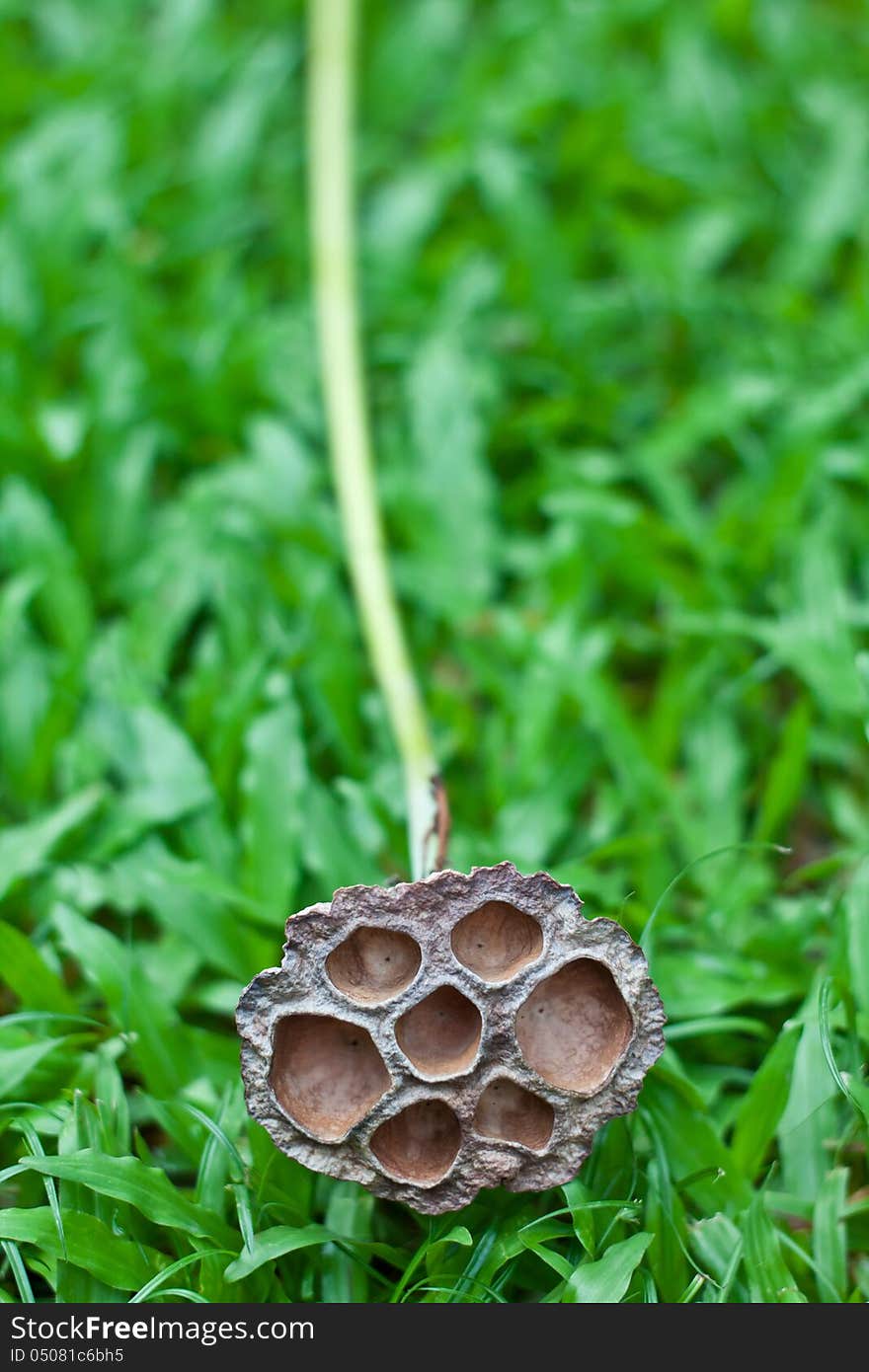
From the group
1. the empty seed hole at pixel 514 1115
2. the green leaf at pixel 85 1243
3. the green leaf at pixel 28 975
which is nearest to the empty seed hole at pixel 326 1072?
the empty seed hole at pixel 514 1115

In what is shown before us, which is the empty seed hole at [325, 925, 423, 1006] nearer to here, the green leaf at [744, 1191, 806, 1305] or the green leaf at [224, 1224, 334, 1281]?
the green leaf at [224, 1224, 334, 1281]

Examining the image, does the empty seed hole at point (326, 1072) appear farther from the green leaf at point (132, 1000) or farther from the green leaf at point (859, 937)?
the green leaf at point (859, 937)

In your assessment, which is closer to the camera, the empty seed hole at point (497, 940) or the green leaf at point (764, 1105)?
the empty seed hole at point (497, 940)

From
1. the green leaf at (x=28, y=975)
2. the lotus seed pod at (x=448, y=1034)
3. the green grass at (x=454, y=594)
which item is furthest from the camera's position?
the green leaf at (x=28, y=975)

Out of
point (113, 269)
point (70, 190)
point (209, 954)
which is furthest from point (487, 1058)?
point (70, 190)

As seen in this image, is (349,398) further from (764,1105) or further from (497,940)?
(764,1105)

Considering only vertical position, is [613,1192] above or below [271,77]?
below

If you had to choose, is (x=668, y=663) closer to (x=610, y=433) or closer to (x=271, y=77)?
(x=610, y=433)
